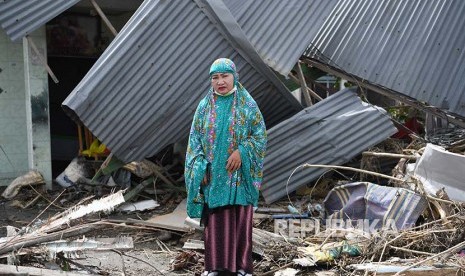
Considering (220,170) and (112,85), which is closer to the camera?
(220,170)

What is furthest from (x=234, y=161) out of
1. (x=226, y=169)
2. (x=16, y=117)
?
(x=16, y=117)

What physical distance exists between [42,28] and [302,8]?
3.42 metres

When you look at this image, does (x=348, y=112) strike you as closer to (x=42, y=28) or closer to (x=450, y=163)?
(x=450, y=163)

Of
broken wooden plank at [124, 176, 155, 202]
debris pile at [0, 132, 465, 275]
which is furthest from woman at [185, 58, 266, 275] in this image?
broken wooden plank at [124, 176, 155, 202]

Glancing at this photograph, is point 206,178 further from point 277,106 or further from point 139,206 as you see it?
point 277,106

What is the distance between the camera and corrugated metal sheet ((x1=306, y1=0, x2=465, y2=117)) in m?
6.86

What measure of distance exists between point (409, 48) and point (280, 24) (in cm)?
171

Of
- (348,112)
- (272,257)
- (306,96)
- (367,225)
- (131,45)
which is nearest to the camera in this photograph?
(272,257)

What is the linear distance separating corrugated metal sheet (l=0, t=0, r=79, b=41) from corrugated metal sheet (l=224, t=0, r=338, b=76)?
212cm

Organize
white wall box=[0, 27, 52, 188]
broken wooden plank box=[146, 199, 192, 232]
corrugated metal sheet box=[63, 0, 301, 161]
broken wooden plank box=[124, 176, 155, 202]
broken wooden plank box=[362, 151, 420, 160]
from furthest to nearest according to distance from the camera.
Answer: white wall box=[0, 27, 52, 188] < broken wooden plank box=[124, 176, 155, 202] < corrugated metal sheet box=[63, 0, 301, 161] < broken wooden plank box=[362, 151, 420, 160] < broken wooden plank box=[146, 199, 192, 232]

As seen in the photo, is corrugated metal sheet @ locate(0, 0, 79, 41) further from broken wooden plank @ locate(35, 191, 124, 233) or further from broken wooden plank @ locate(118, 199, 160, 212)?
broken wooden plank @ locate(35, 191, 124, 233)

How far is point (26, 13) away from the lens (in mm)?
7051

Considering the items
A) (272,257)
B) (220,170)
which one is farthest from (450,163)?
(220,170)

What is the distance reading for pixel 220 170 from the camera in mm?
4168
